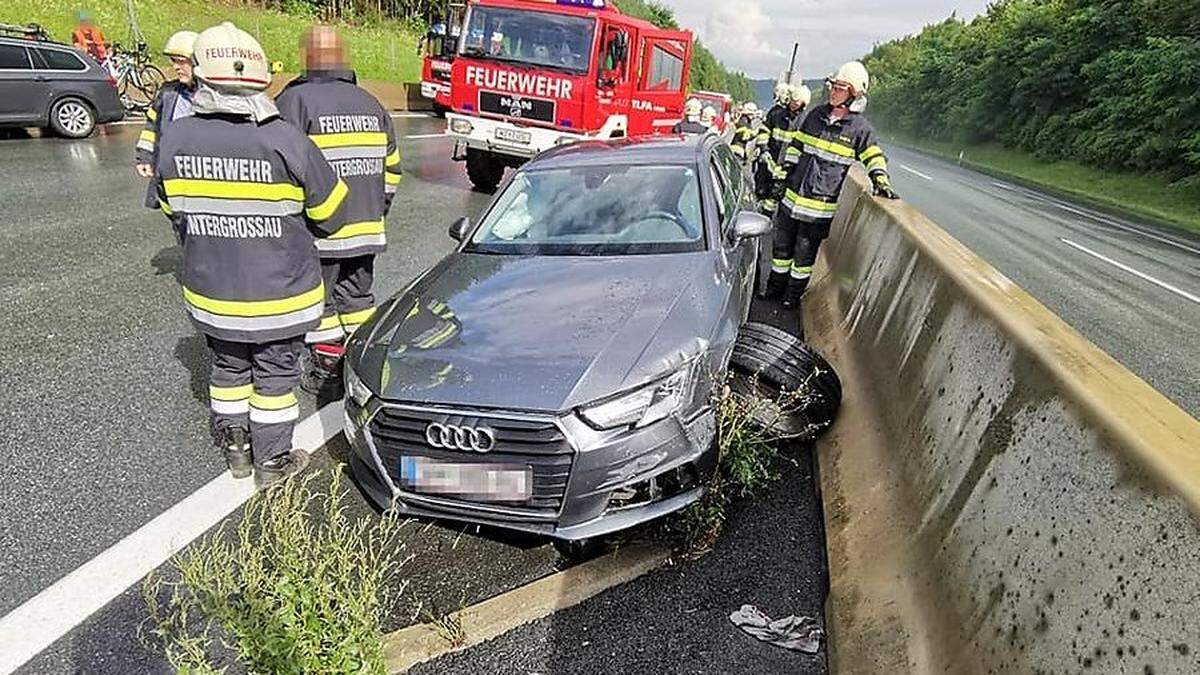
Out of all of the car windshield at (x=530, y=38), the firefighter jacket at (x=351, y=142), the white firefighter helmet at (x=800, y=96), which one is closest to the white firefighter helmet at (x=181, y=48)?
the firefighter jacket at (x=351, y=142)

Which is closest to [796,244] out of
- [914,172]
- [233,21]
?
[914,172]

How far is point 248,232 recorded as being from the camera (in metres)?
2.73

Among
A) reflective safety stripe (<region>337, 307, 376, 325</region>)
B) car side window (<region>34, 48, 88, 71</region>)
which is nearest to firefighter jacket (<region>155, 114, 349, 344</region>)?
reflective safety stripe (<region>337, 307, 376, 325</region>)

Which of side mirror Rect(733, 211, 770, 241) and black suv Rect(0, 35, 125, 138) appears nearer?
side mirror Rect(733, 211, 770, 241)

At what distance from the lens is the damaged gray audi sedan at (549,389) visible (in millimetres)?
2412

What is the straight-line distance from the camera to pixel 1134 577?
4.40 feet

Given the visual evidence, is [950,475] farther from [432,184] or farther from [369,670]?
[432,184]

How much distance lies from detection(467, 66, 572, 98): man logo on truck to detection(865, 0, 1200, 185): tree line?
53.8ft

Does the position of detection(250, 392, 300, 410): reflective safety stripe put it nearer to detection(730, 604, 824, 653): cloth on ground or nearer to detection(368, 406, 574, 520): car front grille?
detection(368, 406, 574, 520): car front grille

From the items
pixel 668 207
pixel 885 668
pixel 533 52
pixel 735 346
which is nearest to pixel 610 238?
pixel 668 207

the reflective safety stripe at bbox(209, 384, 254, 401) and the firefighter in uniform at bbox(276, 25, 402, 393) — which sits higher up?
the firefighter in uniform at bbox(276, 25, 402, 393)

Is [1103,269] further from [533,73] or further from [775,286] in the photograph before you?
[533,73]

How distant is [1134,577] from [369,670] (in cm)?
178

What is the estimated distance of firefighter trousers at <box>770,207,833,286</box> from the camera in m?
5.48
